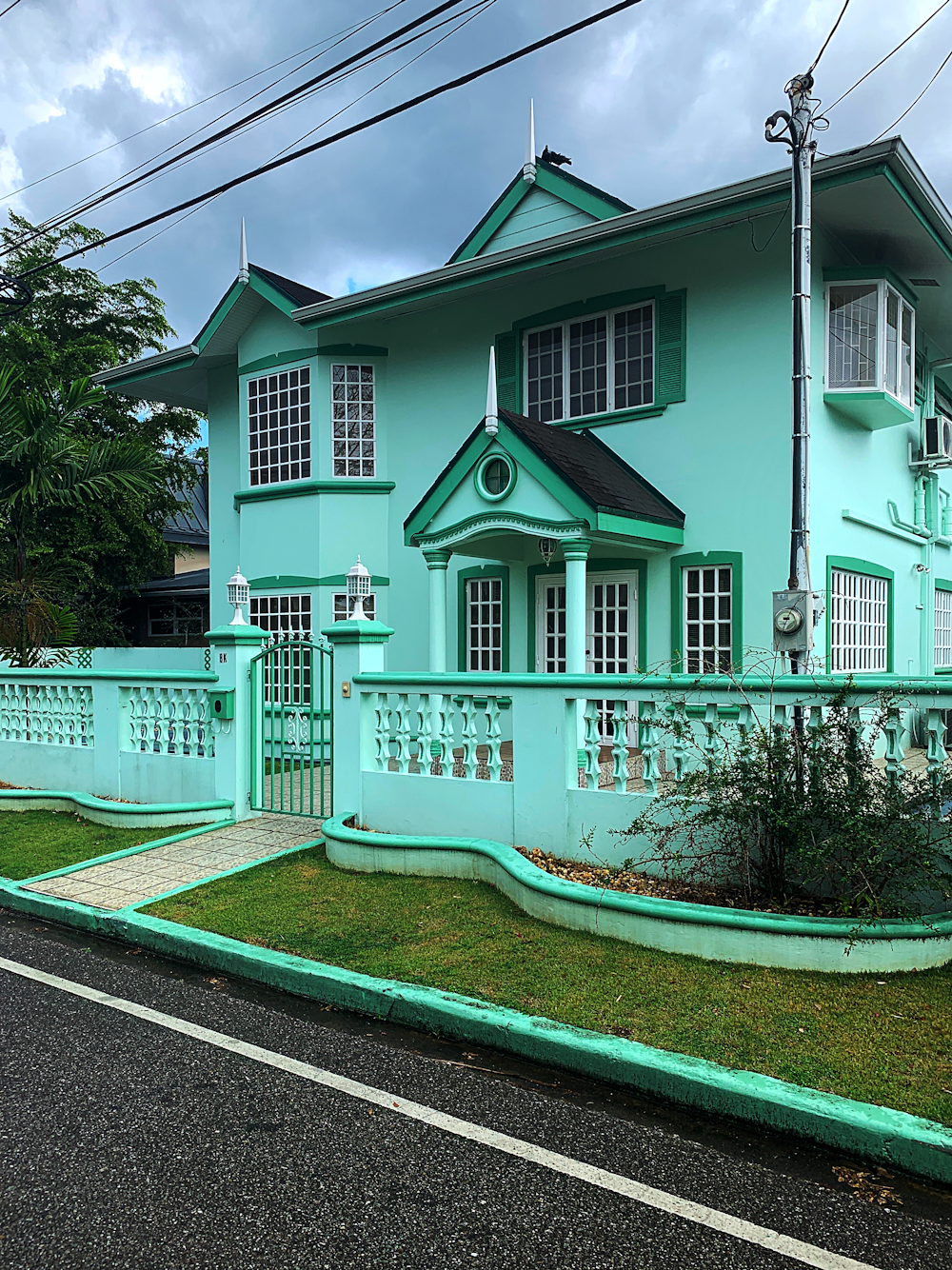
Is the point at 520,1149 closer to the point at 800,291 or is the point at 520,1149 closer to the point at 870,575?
the point at 800,291

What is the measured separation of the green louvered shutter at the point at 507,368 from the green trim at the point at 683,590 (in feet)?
11.5

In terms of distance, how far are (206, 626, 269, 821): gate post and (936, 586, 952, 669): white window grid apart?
1185 cm

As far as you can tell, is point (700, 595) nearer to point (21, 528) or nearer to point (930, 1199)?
point (930, 1199)

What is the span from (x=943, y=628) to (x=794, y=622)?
34.7 feet

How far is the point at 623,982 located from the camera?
16.4ft

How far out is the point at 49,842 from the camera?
892 cm

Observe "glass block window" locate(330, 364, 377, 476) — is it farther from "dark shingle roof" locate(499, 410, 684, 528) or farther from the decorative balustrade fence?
the decorative balustrade fence

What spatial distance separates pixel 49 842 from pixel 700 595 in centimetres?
788

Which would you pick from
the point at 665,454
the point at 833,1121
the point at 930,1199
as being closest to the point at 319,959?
the point at 833,1121

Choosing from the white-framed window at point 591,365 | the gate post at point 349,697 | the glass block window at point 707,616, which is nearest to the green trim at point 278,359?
the white-framed window at point 591,365

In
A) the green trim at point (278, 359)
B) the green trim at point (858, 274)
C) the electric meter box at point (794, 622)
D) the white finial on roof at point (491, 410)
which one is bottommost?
the electric meter box at point (794, 622)

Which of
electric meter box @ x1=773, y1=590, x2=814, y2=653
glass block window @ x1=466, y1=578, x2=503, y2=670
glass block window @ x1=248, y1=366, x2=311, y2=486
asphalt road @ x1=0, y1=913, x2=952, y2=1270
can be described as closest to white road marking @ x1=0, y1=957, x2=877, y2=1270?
asphalt road @ x1=0, y1=913, x2=952, y2=1270

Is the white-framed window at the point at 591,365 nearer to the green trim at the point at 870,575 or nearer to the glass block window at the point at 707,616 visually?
the glass block window at the point at 707,616

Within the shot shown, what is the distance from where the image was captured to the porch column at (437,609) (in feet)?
39.5
